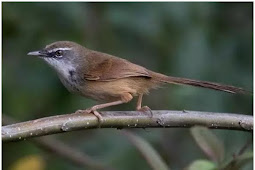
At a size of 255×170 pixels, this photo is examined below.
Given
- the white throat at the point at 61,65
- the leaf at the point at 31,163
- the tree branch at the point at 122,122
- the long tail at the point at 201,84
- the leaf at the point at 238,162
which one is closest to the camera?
the leaf at the point at 238,162

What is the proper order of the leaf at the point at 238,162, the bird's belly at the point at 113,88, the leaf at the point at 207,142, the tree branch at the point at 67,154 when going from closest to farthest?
the leaf at the point at 238,162
the leaf at the point at 207,142
the bird's belly at the point at 113,88
the tree branch at the point at 67,154

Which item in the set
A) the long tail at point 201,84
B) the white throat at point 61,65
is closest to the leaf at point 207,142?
the long tail at point 201,84

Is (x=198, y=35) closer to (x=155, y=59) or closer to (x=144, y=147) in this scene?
(x=155, y=59)

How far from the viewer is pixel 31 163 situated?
4.79 metres

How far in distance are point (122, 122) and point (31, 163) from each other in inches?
76.0

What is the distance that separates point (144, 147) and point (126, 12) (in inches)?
77.9

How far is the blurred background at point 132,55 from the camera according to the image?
16.6 ft

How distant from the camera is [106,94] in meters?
4.07

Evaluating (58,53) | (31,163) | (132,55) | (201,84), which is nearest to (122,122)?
(201,84)

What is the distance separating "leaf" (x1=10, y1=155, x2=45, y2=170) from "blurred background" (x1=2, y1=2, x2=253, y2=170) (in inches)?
0.9

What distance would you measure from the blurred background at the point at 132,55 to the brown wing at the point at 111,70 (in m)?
0.79

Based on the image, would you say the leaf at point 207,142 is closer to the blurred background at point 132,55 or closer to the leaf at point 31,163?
the blurred background at point 132,55

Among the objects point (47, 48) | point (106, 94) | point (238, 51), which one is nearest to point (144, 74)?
point (106, 94)

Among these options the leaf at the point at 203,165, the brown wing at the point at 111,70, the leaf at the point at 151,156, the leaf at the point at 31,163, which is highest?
the brown wing at the point at 111,70
